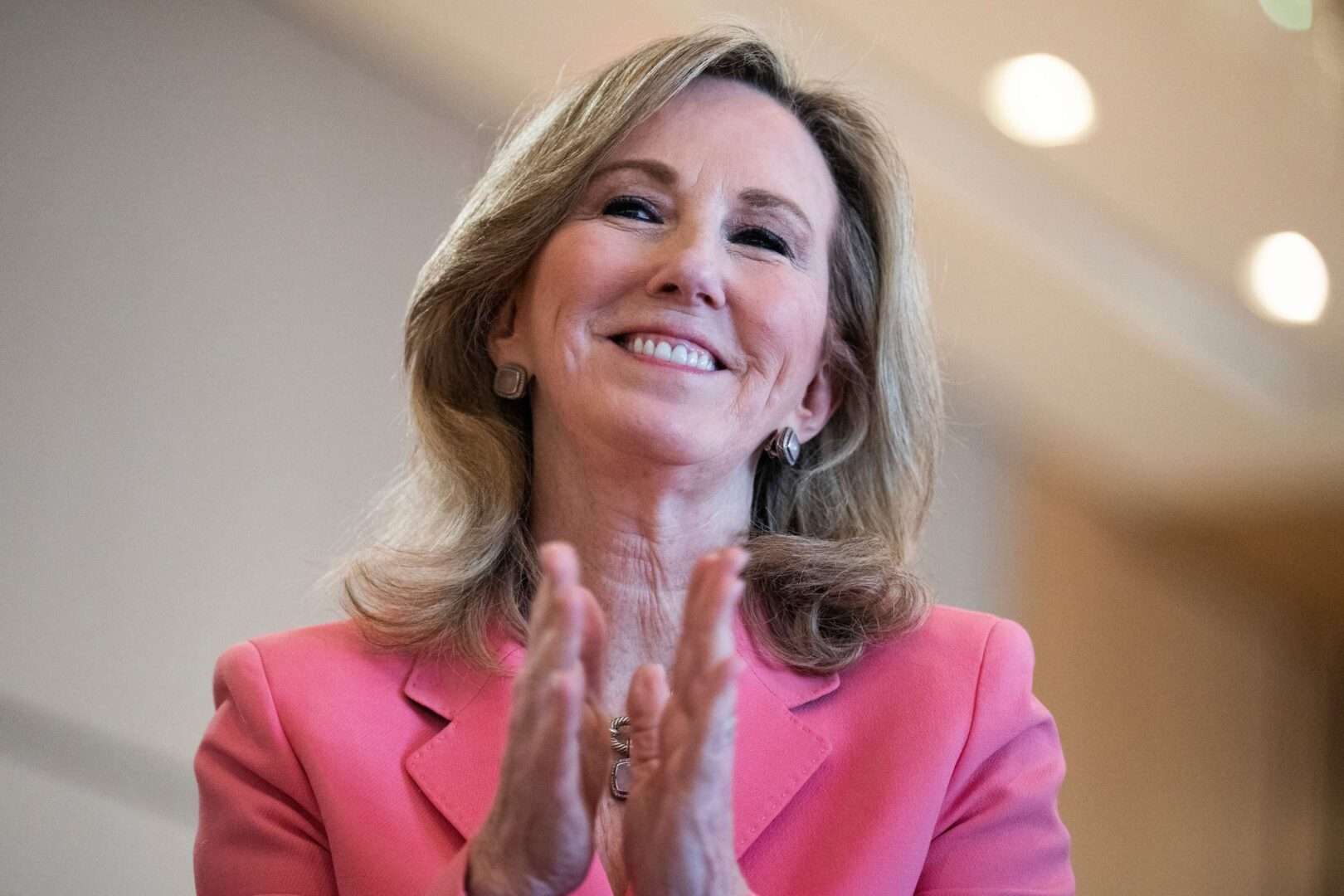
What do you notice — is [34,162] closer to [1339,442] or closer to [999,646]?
[999,646]

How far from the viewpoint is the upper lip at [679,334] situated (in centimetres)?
183

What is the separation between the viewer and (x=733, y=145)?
77.4 inches

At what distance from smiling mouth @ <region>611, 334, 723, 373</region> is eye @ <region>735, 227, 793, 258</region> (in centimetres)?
18

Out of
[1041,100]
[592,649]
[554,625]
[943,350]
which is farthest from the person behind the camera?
[943,350]

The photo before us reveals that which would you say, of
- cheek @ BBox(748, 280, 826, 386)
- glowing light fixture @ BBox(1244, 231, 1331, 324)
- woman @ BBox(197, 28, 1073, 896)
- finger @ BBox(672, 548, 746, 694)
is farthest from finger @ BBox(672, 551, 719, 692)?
glowing light fixture @ BBox(1244, 231, 1331, 324)

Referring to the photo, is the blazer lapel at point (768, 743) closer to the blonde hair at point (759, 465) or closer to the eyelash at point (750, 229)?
the blonde hair at point (759, 465)

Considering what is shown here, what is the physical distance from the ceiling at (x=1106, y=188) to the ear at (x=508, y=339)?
5.40 feet

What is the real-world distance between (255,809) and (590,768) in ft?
1.67

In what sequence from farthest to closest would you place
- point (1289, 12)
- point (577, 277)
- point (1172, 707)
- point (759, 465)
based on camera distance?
point (1172, 707) < point (1289, 12) < point (759, 465) < point (577, 277)

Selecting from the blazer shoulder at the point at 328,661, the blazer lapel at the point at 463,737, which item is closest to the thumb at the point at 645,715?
the blazer lapel at the point at 463,737

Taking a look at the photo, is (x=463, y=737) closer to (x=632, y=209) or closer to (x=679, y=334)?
(x=679, y=334)

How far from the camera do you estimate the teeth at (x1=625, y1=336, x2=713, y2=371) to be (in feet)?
6.02

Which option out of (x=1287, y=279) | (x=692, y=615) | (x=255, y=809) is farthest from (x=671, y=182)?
(x=1287, y=279)

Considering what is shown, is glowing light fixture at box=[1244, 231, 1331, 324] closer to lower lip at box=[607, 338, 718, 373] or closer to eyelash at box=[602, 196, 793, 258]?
eyelash at box=[602, 196, 793, 258]
